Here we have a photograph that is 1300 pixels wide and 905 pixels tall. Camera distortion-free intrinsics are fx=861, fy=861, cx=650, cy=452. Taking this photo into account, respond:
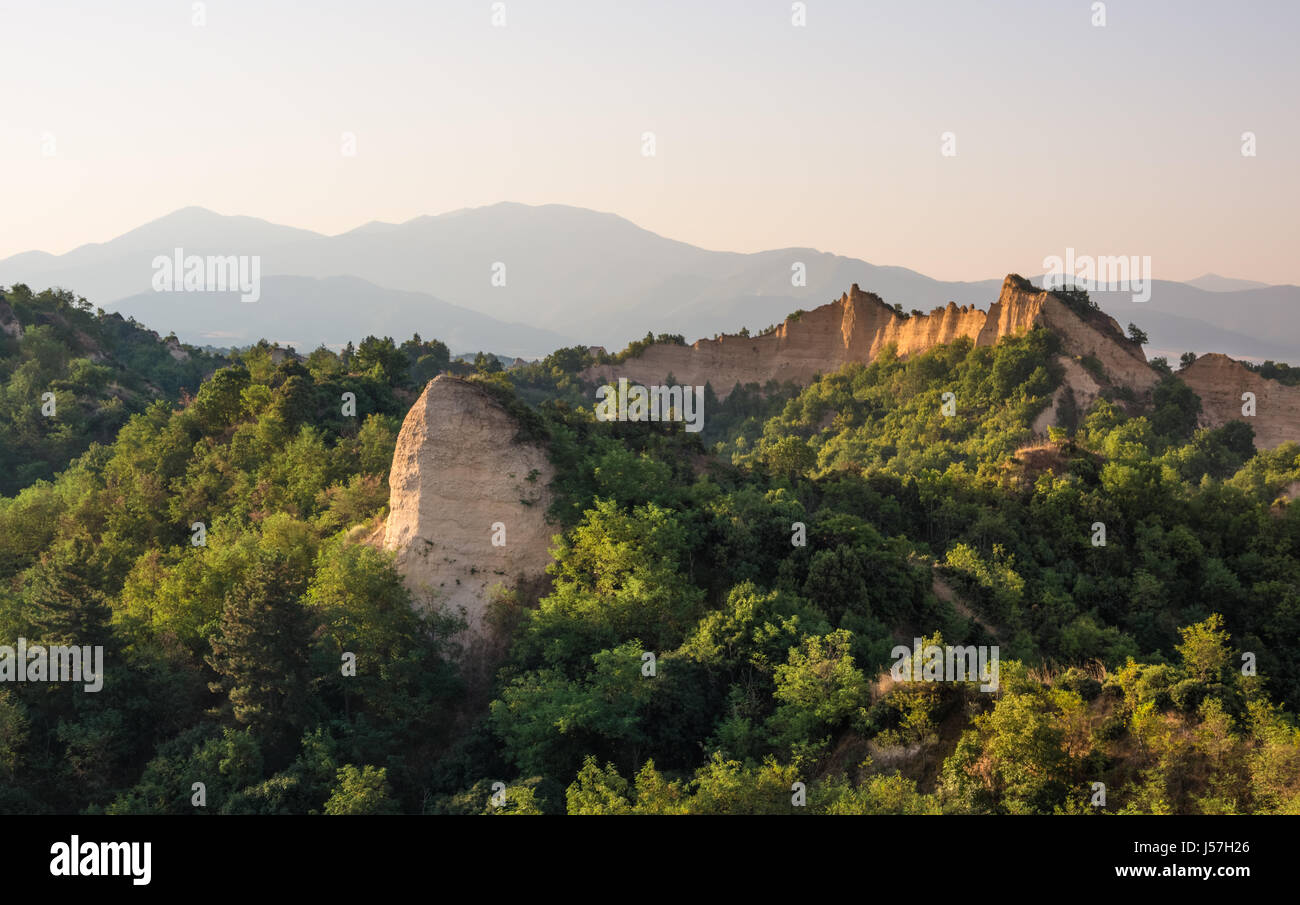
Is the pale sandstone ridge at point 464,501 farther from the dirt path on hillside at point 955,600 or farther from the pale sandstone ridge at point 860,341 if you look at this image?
the pale sandstone ridge at point 860,341

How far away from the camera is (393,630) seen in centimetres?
2397

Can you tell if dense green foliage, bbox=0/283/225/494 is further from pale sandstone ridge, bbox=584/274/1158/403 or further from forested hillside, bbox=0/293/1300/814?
pale sandstone ridge, bbox=584/274/1158/403

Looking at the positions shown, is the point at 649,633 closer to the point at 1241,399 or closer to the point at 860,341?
the point at 1241,399

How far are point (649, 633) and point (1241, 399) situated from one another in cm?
5531

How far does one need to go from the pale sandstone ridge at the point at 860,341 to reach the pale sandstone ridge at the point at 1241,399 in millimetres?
3393

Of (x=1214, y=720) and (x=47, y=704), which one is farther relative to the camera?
(x=47, y=704)

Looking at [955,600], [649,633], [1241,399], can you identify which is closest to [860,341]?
[1241,399]

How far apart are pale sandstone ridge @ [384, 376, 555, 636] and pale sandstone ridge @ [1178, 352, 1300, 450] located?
53069mm

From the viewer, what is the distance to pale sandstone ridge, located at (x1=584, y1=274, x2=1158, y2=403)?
205 feet

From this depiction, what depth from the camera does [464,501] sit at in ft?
89.3

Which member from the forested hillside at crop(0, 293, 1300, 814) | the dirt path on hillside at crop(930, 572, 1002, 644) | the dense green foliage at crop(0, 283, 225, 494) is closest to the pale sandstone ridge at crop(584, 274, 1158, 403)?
the forested hillside at crop(0, 293, 1300, 814)
